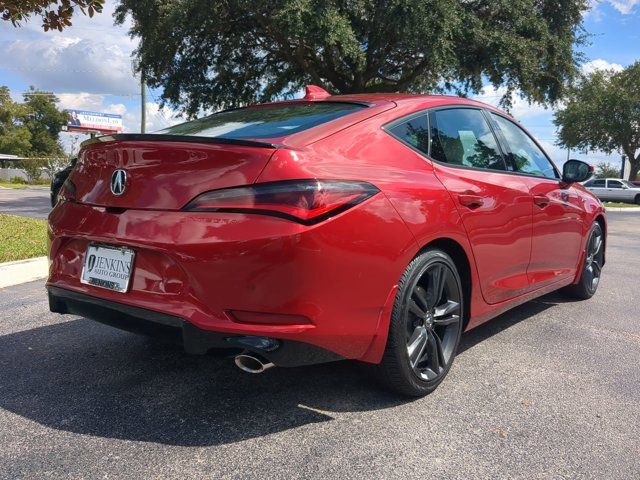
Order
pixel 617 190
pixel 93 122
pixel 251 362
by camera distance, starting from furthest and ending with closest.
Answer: pixel 93 122
pixel 617 190
pixel 251 362

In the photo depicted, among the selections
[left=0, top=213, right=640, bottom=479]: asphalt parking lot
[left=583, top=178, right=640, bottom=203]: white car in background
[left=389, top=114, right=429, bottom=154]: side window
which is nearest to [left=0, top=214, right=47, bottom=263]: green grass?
[left=0, top=213, right=640, bottom=479]: asphalt parking lot

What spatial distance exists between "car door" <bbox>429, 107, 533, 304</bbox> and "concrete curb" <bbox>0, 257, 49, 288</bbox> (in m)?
4.12

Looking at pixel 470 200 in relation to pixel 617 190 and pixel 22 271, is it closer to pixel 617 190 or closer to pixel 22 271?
pixel 22 271

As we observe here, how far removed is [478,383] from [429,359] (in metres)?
0.40

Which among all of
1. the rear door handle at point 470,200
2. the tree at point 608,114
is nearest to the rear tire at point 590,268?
the rear door handle at point 470,200

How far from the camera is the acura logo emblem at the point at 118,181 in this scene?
103 inches

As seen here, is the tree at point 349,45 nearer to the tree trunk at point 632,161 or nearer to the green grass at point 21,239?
the green grass at point 21,239

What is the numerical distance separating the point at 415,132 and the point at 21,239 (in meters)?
6.20

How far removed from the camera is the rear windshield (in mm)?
2738

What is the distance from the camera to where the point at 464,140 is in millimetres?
3461

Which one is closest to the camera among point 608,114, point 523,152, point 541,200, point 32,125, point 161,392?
point 161,392

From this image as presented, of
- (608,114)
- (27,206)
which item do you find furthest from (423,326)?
(608,114)

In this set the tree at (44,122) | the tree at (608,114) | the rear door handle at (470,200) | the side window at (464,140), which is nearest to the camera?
the rear door handle at (470,200)

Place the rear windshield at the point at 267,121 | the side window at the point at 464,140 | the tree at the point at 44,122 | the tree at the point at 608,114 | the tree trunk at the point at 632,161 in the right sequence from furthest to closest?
the tree at the point at 44,122, the tree trunk at the point at 632,161, the tree at the point at 608,114, the side window at the point at 464,140, the rear windshield at the point at 267,121
